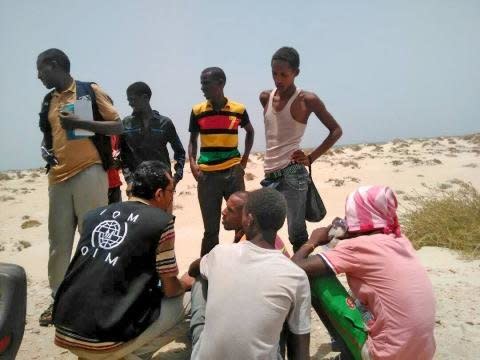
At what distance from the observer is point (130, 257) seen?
7.64ft

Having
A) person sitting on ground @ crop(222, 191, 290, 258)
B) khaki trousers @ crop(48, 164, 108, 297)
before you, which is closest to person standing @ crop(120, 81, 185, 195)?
khaki trousers @ crop(48, 164, 108, 297)

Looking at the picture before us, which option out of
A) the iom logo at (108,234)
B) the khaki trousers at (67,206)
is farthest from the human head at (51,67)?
the iom logo at (108,234)

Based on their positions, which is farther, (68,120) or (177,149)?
(177,149)

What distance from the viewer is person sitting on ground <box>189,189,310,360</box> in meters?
1.95

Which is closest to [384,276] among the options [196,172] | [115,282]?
[115,282]

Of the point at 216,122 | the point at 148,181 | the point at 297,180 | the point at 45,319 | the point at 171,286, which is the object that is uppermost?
the point at 216,122

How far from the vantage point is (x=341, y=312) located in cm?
250

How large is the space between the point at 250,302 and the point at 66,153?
7.49 ft

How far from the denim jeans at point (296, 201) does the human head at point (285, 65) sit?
2.53 ft

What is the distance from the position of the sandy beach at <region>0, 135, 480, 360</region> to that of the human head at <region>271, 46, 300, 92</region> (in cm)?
208

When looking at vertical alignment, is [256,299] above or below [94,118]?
below

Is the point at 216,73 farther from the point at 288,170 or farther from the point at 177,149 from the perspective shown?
the point at 288,170

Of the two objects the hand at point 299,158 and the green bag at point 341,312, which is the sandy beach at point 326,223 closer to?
the green bag at point 341,312

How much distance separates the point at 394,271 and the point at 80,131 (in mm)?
2595
